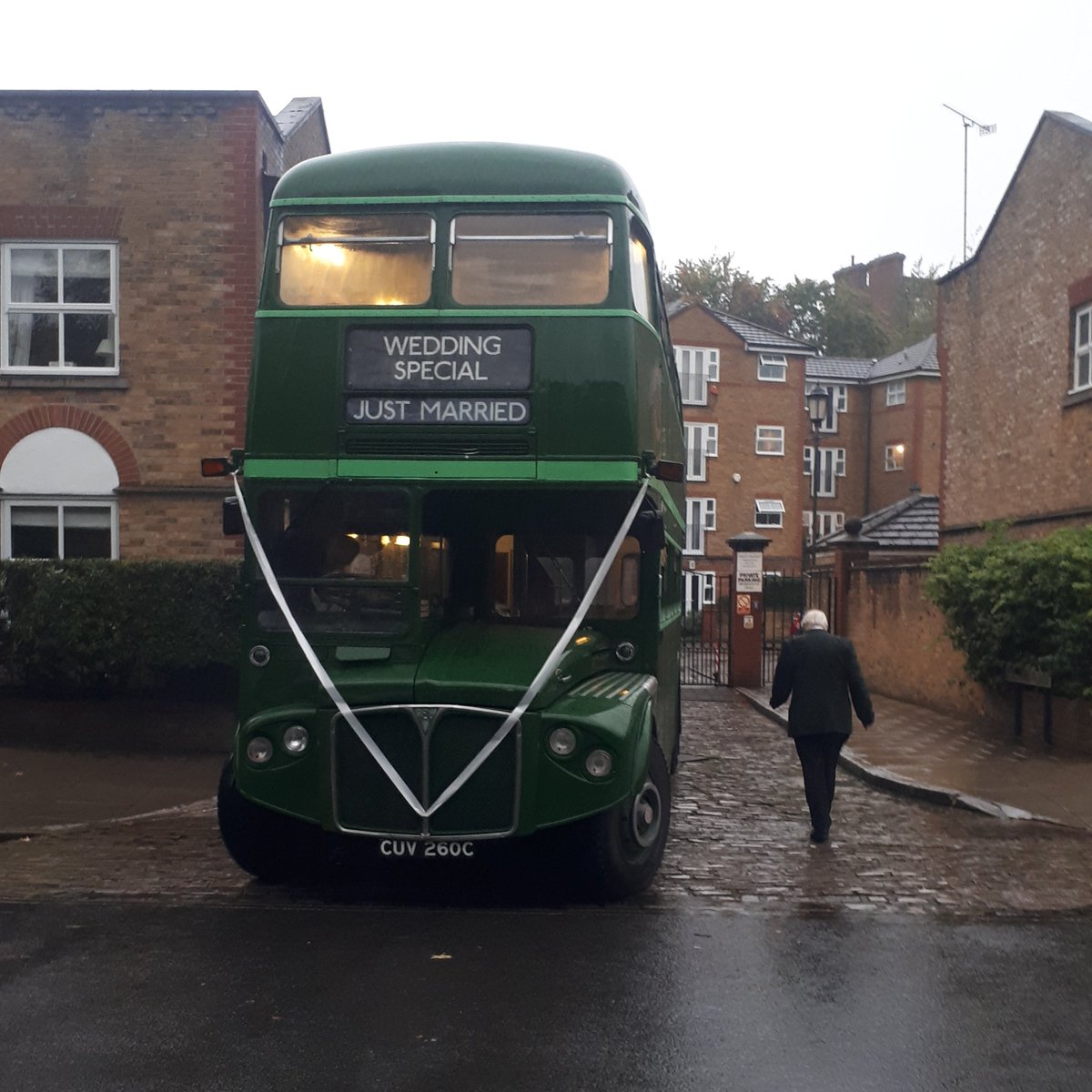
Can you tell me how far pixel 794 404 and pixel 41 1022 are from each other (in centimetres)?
5319

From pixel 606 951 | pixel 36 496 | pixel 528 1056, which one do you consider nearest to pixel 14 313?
pixel 36 496

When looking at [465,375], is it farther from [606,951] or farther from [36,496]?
[36,496]

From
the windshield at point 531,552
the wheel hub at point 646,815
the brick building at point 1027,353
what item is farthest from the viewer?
the brick building at point 1027,353

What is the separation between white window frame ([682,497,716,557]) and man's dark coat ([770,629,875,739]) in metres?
44.9

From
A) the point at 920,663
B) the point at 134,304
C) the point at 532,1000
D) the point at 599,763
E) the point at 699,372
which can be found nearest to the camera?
the point at 532,1000

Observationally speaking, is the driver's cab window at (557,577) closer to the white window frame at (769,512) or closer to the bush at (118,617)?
the bush at (118,617)

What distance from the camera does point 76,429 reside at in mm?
17188

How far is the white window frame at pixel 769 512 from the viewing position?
56.3 m

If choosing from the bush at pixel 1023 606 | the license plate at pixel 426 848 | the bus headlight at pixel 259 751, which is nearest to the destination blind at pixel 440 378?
the bus headlight at pixel 259 751

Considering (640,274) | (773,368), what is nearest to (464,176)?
(640,274)

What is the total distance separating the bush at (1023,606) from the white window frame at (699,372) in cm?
3919

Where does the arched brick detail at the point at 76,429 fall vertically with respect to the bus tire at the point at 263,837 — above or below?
above

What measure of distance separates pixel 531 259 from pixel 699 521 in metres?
47.7

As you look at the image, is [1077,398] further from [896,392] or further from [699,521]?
[896,392]
